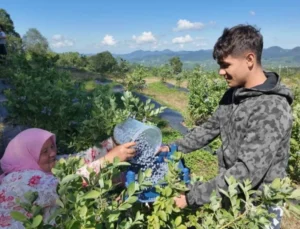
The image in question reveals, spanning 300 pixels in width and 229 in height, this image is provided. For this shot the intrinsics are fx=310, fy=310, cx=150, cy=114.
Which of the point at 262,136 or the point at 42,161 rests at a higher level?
the point at 262,136

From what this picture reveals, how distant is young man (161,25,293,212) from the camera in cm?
146

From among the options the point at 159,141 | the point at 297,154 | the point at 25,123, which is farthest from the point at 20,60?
the point at 159,141

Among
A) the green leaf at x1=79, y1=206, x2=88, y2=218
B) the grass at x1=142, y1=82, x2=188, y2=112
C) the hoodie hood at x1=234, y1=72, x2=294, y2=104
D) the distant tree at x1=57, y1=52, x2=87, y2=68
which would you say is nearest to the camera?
the green leaf at x1=79, y1=206, x2=88, y2=218

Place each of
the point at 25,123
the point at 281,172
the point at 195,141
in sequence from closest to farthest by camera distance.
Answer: the point at 281,172
the point at 195,141
the point at 25,123

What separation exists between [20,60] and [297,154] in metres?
Result: 9.35

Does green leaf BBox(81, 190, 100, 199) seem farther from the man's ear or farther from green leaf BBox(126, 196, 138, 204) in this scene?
the man's ear

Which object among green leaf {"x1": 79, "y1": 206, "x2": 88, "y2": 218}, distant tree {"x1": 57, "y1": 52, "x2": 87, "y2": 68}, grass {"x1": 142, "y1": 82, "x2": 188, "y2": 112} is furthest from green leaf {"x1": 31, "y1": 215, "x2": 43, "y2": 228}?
distant tree {"x1": 57, "y1": 52, "x2": 87, "y2": 68}

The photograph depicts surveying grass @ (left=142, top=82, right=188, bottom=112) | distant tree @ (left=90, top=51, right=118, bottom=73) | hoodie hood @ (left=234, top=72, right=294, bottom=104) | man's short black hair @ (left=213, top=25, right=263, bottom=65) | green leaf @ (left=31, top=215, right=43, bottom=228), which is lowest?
grass @ (left=142, top=82, right=188, bottom=112)

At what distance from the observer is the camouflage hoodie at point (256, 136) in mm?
1457

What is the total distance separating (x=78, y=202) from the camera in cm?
98

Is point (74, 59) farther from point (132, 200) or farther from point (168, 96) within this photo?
point (132, 200)

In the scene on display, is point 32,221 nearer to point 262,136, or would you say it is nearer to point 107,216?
point 107,216

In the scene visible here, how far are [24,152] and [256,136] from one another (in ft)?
4.12

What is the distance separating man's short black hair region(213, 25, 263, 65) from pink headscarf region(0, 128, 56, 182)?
1128mm
